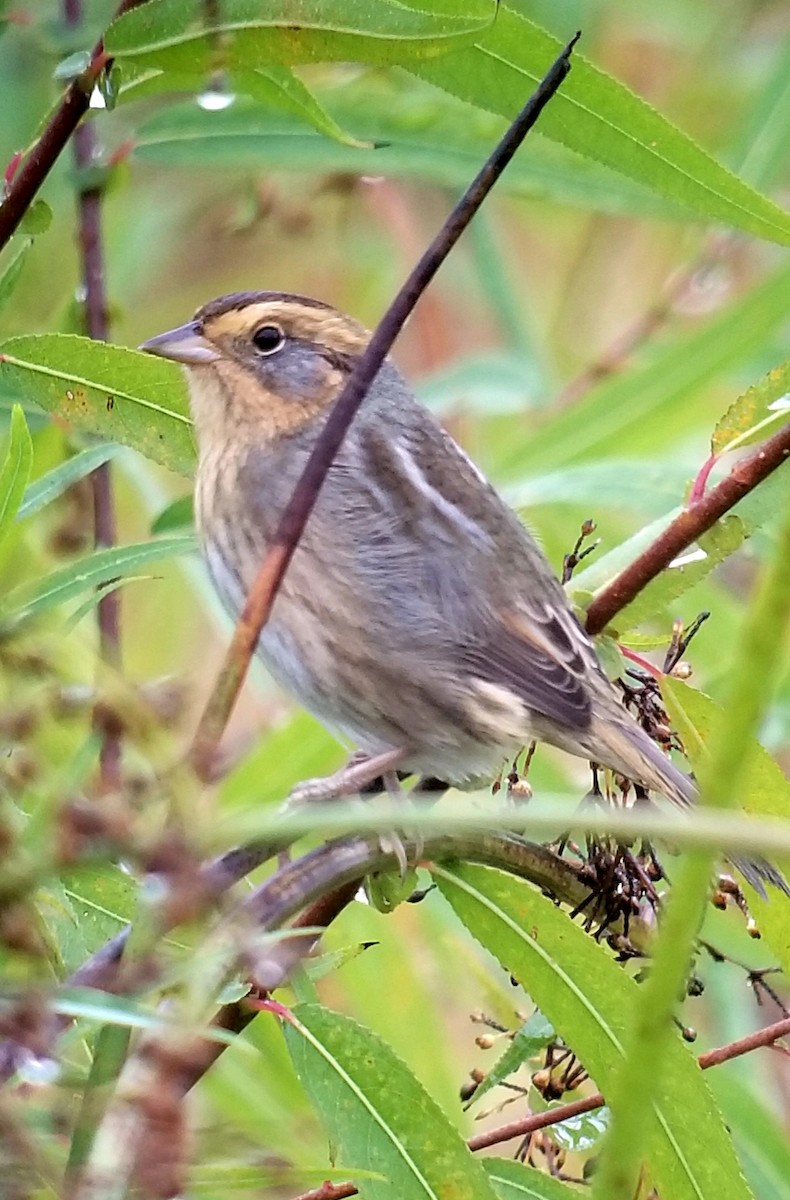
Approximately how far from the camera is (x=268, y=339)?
10.5 ft

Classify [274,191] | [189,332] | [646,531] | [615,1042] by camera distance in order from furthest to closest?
[274,191], [189,332], [646,531], [615,1042]

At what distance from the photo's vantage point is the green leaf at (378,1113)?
189cm

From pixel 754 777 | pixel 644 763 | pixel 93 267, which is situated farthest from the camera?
pixel 93 267

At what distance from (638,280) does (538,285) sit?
577 mm

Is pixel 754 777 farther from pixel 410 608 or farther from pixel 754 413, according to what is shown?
pixel 410 608

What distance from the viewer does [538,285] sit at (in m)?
6.02

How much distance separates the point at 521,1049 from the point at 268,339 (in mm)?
1514

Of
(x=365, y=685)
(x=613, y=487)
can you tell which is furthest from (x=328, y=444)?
(x=613, y=487)

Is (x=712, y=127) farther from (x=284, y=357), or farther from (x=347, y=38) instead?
(x=347, y=38)

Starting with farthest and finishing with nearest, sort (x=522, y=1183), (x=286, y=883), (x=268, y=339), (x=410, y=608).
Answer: (x=268, y=339)
(x=410, y=608)
(x=522, y=1183)
(x=286, y=883)

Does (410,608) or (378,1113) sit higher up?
(410,608)

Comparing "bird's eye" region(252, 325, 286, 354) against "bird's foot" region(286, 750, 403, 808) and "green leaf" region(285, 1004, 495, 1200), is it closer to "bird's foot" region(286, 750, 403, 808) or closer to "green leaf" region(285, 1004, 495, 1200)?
"bird's foot" region(286, 750, 403, 808)

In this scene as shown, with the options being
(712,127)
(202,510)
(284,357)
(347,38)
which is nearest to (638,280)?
(712,127)

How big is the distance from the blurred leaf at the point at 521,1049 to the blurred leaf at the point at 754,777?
0.92ft
